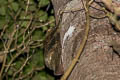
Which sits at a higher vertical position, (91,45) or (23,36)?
(91,45)

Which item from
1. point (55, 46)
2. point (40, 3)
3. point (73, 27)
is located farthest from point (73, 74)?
point (40, 3)

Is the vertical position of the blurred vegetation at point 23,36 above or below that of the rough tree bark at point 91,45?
below

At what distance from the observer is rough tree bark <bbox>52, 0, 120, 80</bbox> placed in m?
1.24

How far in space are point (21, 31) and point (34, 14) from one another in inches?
7.9

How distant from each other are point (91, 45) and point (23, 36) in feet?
5.61

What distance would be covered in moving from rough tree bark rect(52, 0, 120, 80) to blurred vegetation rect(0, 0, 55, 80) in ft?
4.16

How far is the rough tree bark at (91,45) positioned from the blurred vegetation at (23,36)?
1.27m

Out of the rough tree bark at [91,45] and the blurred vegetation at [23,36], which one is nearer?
the rough tree bark at [91,45]

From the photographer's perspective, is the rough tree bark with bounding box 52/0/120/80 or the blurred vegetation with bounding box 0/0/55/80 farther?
the blurred vegetation with bounding box 0/0/55/80

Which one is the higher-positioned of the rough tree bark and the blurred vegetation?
the rough tree bark

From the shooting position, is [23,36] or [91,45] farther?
[23,36]

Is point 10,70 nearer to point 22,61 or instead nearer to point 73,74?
point 22,61

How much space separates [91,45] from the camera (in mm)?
1401

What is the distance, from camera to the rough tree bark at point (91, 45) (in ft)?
4.08
